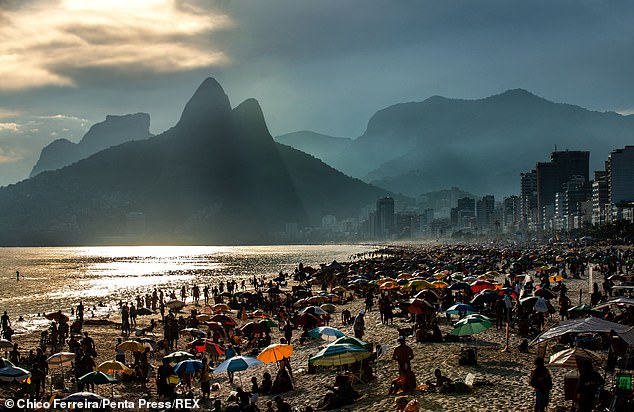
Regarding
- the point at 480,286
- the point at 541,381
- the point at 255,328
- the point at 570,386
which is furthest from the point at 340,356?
the point at 480,286

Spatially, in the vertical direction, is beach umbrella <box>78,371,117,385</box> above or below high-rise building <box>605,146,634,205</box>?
below

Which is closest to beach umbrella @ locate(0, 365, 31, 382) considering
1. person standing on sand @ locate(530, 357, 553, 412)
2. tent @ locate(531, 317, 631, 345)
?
person standing on sand @ locate(530, 357, 553, 412)

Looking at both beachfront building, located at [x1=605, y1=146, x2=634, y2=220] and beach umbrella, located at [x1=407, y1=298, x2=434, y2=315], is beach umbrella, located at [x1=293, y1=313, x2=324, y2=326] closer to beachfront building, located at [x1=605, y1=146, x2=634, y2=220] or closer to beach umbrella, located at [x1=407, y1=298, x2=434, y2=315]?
beach umbrella, located at [x1=407, y1=298, x2=434, y2=315]

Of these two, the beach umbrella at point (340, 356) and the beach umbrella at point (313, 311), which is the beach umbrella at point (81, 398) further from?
the beach umbrella at point (313, 311)

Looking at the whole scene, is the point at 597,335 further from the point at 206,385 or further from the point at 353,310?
the point at 353,310

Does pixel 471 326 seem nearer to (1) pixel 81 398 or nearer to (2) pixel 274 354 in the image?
(2) pixel 274 354

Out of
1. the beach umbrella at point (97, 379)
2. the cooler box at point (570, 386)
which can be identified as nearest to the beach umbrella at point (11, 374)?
the beach umbrella at point (97, 379)
